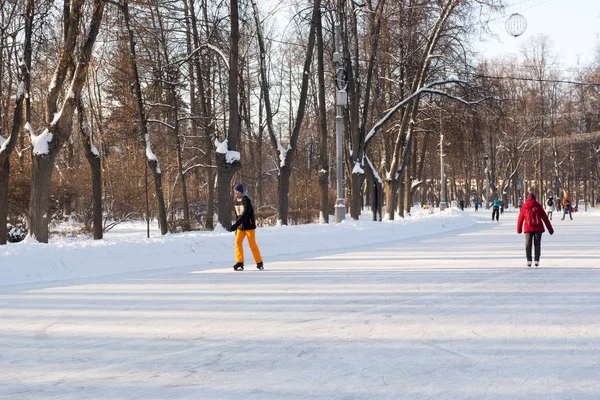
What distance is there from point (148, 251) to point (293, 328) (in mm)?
8235

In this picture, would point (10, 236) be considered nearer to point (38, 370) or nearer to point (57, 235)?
point (57, 235)

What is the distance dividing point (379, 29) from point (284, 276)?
62.7 feet

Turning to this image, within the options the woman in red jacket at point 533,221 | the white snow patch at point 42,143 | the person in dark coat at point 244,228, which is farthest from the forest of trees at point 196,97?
the woman in red jacket at point 533,221

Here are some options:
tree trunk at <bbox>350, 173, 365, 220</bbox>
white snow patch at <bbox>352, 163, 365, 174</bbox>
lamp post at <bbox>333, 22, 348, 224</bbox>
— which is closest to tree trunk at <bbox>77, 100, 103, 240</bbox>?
lamp post at <bbox>333, 22, 348, 224</bbox>

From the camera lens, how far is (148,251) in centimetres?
1441

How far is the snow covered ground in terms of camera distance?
15.7ft

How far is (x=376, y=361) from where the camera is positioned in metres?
5.41

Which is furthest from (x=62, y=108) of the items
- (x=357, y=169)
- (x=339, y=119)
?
(x=357, y=169)

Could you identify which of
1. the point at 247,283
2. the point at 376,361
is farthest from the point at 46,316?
the point at 376,361

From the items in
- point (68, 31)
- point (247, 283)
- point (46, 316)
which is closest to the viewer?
point (46, 316)

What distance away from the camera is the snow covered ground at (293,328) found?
188 inches

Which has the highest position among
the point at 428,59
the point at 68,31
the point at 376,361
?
the point at 428,59

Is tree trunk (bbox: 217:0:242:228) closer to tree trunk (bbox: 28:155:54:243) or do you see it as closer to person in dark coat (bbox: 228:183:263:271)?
tree trunk (bbox: 28:155:54:243)

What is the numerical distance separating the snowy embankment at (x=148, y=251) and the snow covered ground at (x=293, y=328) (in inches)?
2.2
